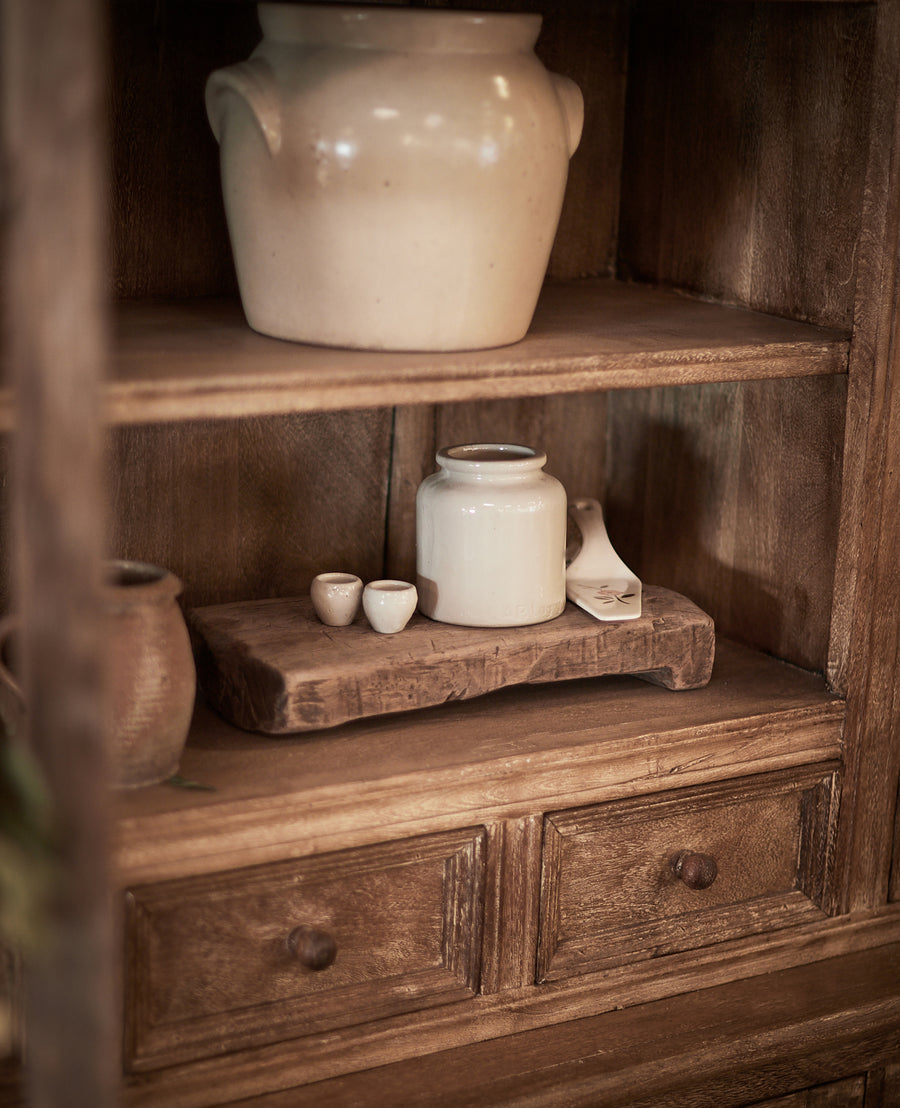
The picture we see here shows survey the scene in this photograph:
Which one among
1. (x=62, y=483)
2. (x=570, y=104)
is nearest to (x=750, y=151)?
(x=570, y=104)

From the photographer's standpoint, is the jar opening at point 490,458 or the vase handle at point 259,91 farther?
the jar opening at point 490,458

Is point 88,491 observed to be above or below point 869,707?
above

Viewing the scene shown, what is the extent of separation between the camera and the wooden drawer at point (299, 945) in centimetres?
120

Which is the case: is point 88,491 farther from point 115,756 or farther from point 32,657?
point 115,756

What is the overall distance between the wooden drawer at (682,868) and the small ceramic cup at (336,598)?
11.5 inches

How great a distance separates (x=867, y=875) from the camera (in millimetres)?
1564

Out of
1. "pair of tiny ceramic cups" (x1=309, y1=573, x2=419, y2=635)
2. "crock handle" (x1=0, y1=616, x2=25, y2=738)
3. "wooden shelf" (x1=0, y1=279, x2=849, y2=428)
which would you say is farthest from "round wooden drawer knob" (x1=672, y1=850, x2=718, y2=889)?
"crock handle" (x1=0, y1=616, x2=25, y2=738)

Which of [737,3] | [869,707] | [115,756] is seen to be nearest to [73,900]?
[115,756]

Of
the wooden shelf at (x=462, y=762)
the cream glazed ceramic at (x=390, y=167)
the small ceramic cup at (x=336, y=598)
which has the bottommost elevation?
the wooden shelf at (x=462, y=762)

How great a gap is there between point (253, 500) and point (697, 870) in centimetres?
62

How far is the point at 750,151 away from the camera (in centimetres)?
155

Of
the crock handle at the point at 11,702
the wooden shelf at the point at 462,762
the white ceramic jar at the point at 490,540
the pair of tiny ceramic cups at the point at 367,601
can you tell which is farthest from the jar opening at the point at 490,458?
the crock handle at the point at 11,702

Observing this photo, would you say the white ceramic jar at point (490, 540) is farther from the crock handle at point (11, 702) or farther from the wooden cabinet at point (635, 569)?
the crock handle at point (11, 702)

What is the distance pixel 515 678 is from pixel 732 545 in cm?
38
